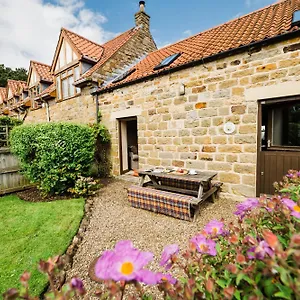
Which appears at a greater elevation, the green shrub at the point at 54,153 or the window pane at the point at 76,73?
the window pane at the point at 76,73

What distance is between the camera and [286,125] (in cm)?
459

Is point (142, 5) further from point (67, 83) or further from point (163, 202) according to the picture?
point (163, 202)

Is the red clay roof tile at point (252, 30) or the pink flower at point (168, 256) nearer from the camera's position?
the pink flower at point (168, 256)

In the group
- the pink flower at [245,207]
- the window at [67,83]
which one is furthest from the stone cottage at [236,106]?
the window at [67,83]

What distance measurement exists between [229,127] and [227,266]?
4.39 metres

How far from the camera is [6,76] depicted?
32.7 m

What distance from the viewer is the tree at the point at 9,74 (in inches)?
1273

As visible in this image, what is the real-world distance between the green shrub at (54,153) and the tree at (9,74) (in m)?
36.9

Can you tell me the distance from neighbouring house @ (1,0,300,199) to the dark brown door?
0.06 feet

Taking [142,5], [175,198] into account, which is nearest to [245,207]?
[175,198]

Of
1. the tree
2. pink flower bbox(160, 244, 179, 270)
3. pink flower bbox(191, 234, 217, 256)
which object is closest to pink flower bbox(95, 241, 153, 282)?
pink flower bbox(160, 244, 179, 270)

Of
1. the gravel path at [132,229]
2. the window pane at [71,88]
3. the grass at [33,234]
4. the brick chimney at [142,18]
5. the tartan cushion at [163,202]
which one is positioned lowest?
the gravel path at [132,229]

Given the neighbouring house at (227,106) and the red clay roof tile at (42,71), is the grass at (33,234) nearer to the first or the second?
the neighbouring house at (227,106)

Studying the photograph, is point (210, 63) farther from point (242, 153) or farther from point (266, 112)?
point (242, 153)
